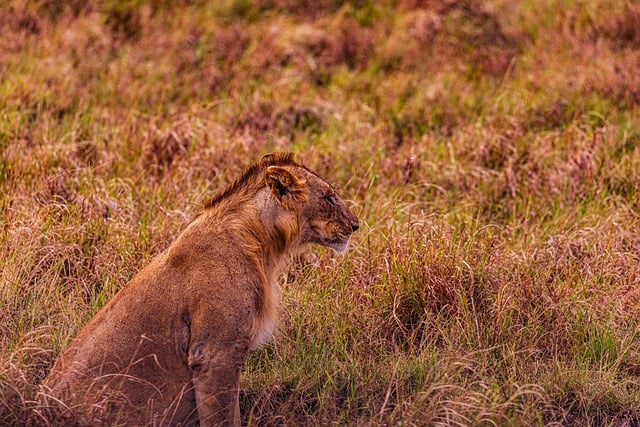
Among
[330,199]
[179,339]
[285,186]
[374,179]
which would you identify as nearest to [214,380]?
[179,339]

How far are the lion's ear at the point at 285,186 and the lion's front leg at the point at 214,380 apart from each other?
670 millimetres

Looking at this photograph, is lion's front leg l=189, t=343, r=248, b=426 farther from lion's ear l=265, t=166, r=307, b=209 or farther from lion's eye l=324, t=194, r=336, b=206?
lion's eye l=324, t=194, r=336, b=206

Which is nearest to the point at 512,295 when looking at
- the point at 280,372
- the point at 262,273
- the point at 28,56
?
the point at 280,372

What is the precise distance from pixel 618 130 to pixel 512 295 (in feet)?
10.6

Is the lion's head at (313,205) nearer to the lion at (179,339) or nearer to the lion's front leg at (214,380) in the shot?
the lion at (179,339)

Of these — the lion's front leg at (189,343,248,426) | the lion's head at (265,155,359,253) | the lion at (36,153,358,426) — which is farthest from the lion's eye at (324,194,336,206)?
the lion's front leg at (189,343,248,426)

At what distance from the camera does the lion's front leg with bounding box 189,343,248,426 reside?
12.9ft

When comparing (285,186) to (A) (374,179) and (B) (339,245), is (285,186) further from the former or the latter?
(A) (374,179)

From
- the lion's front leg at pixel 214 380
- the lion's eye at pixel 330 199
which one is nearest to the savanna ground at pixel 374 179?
the lion's front leg at pixel 214 380

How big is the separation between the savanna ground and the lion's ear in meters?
0.92

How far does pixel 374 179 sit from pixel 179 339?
326 cm

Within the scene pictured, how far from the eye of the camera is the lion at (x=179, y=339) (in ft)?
13.0

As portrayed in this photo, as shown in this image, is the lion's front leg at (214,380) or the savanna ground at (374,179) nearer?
the lion's front leg at (214,380)

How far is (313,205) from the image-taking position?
14.4 feet
